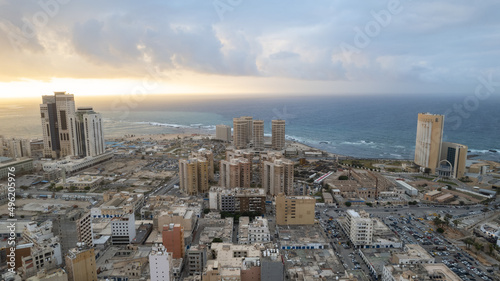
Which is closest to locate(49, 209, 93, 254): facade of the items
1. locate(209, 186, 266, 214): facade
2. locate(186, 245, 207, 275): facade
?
locate(186, 245, 207, 275): facade

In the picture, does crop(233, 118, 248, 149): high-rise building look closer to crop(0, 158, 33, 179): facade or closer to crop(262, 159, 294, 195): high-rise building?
crop(262, 159, 294, 195): high-rise building

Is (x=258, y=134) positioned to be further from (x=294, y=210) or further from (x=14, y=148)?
(x=14, y=148)

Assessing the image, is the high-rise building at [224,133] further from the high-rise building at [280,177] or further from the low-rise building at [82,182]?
the high-rise building at [280,177]

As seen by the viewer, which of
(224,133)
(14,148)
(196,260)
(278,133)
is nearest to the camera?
(196,260)

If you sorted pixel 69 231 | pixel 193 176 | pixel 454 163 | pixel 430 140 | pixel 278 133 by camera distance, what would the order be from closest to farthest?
pixel 69 231 < pixel 193 176 < pixel 454 163 < pixel 430 140 < pixel 278 133

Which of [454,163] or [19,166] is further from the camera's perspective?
[19,166]

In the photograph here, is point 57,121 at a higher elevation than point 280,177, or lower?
higher

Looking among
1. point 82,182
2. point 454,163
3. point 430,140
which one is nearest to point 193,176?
point 82,182

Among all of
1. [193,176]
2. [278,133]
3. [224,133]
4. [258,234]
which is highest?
Result: [278,133]
